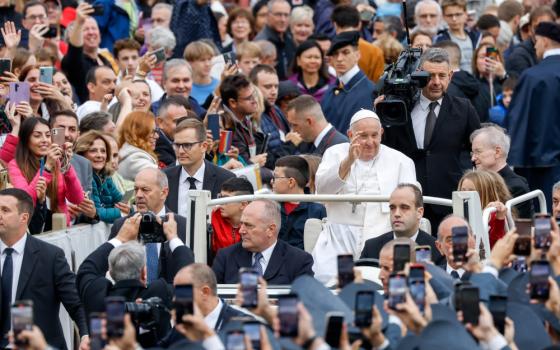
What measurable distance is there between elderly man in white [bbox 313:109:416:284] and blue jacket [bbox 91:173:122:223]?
2054 mm

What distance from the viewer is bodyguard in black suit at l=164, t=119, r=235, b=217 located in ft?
47.3

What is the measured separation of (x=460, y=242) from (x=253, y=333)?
197 cm

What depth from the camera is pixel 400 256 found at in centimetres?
1018

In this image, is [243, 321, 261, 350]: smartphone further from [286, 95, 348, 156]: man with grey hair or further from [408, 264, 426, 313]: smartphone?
[286, 95, 348, 156]: man with grey hair

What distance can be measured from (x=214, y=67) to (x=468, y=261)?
8.85 meters

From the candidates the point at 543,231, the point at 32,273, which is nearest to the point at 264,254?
the point at 32,273

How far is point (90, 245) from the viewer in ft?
46.8

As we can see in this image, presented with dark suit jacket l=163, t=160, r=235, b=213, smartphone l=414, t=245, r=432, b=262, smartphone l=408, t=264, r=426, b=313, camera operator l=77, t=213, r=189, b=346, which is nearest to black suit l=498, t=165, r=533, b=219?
dark suit jacket l=163, t=160, r=235, b=213

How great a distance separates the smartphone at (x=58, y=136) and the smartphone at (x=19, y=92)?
2.13 ft

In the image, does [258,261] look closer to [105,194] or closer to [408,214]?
[408,214]

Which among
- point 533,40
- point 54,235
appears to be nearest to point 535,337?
point 54,235

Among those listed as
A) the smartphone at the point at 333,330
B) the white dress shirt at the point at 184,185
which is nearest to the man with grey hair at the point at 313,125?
the white dress shirt at the point at 184,185

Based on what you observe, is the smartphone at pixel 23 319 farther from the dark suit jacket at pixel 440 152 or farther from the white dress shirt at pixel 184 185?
the dark suit jacket at pixel 440 152

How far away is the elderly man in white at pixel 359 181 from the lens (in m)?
13.3
